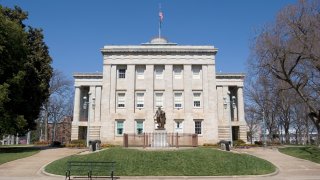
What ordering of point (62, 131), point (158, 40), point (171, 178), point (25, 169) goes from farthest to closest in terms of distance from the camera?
point (62, 131)
point (158, 40)
point (25, 169)
point (171, 178)

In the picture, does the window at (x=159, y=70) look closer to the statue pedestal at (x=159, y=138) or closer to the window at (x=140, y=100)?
the window at (x=140, y=100)

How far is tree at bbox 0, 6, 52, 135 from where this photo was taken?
36281 mm

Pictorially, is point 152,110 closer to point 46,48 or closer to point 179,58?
point 179,58

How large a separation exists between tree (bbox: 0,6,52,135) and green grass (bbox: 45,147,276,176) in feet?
45.2

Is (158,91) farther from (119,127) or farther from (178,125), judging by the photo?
(119,127)

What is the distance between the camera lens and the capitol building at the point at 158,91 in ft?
159

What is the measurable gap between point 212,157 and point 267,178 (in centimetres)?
589

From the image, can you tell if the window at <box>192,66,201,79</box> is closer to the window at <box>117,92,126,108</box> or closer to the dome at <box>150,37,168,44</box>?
the dome at <box>150,37,168,44</box>

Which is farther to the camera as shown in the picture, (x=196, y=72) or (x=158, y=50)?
(x=196, y=72)

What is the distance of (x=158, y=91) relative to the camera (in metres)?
49.6

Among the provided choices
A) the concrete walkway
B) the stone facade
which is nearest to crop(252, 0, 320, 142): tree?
the concrete walkway

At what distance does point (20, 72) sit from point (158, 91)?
19.2 meters

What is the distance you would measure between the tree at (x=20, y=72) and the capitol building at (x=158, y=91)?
7.89 meters

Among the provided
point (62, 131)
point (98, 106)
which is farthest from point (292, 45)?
point (62, 131)
